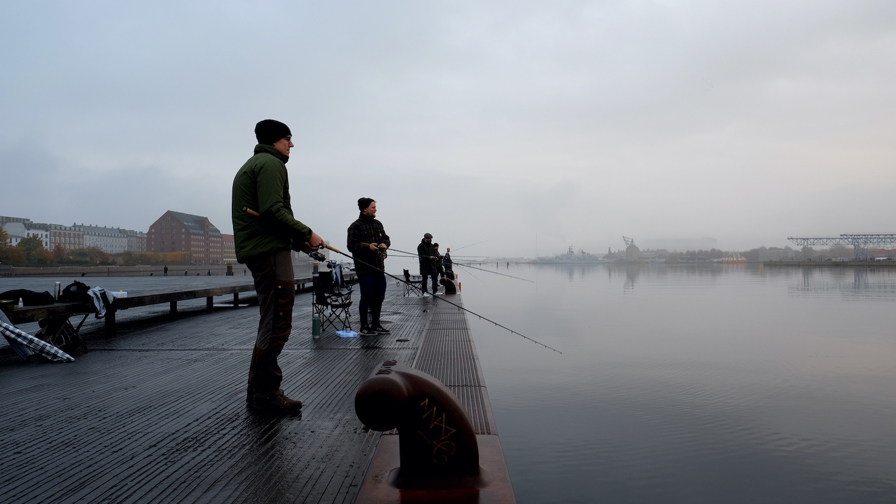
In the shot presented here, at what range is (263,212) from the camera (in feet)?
11.6

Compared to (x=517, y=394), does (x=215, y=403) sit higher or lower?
higher

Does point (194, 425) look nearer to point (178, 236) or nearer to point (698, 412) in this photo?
point (698, 412)

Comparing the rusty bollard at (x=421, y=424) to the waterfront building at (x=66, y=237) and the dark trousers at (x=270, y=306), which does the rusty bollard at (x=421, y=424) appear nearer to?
the dark trousers at (x=270, y=306)

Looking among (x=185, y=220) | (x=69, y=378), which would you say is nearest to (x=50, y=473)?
(x=69, y=378)

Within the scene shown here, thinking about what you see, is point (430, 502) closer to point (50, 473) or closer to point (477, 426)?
point (477, 426)

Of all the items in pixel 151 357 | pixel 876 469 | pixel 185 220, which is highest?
pixel 185 220

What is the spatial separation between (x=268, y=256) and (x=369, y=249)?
11.1 ft

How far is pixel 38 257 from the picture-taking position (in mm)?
84875

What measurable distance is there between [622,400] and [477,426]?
3049mm

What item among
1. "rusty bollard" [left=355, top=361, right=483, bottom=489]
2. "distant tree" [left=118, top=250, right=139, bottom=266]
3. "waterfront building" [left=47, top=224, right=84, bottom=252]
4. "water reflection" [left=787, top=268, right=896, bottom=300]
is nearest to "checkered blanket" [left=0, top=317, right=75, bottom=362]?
"rusty bollard" [left=355, top=361, right=483, bottom=489]

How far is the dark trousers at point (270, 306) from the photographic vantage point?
3.66 m

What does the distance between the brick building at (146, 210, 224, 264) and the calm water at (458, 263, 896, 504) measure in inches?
5532

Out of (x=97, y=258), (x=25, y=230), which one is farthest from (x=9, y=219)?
(x=97, y=258)

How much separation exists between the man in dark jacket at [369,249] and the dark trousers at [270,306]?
332cm
